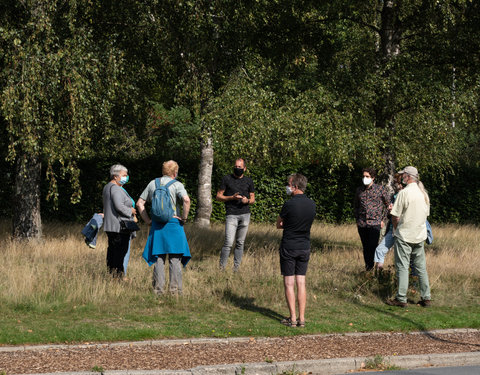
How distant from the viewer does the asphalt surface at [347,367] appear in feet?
19.6

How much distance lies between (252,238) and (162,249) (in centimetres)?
734

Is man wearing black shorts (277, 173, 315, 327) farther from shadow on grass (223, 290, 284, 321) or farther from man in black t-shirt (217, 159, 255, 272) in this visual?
man in black t-shirt (217, 159, 255, 272)

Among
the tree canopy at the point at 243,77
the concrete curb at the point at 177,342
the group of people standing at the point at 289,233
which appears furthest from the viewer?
the tree canopy at the point at 243,77

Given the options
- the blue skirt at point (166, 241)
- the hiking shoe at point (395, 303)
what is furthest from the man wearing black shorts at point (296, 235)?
the hiking shoe at point (395, 303)

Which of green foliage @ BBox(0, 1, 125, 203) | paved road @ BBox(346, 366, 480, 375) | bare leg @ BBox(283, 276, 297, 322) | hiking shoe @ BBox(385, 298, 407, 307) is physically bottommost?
paved road @ BBox(346, 366, 480, 375)

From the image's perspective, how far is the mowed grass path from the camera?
7.64 metres

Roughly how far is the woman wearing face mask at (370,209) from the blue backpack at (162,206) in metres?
3.56

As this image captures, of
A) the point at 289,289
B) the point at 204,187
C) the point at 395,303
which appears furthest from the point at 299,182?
the point at 204,187

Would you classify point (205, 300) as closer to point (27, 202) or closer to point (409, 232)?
point (409, 232)

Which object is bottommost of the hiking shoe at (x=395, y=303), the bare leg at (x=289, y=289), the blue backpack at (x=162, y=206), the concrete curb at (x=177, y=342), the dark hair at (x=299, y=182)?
the concrete curb at (x=177, y=342)

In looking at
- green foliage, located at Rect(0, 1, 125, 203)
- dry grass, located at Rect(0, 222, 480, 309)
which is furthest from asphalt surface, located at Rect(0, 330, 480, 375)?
green foliage, located at Rect(0, 1, 125, 203)

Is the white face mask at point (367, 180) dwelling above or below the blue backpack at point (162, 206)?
above

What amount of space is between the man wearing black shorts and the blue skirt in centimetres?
163

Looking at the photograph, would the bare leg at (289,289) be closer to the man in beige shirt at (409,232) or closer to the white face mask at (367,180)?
the man in beige shirt at (409,232)
